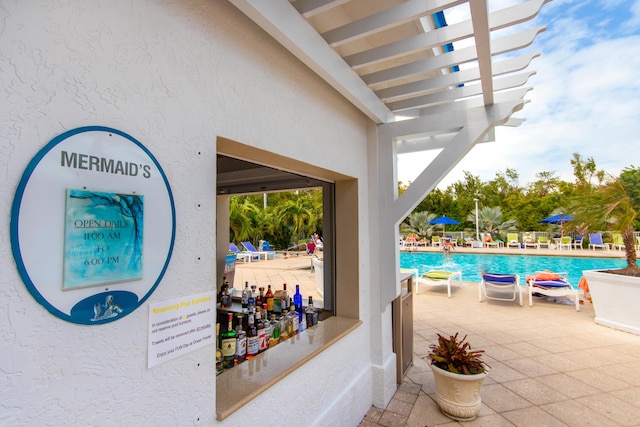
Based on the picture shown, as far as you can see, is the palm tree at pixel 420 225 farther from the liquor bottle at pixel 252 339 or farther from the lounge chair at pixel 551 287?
the liquor bottle at pixel 252 339

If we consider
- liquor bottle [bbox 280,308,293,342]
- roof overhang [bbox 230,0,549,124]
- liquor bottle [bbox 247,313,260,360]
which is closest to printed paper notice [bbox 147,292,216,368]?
liquor bottle [bbox 247,313,260,360]

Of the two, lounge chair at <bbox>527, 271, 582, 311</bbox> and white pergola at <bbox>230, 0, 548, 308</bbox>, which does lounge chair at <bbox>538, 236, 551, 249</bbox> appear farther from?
white pergola at <bbox>230, 0, 548, 308</bbox>

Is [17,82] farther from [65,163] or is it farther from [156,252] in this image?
[156,252]

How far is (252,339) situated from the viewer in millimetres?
1878

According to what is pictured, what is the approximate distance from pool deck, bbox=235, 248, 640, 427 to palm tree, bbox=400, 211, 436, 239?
1656 cm

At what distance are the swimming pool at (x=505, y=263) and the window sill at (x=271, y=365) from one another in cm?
888

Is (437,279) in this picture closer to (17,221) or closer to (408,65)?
(408,65)

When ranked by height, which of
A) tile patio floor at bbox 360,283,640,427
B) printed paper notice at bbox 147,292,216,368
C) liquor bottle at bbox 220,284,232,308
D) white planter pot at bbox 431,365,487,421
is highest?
printed paper notice at bbox 147,292,216,368

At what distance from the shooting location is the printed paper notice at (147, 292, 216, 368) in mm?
1026

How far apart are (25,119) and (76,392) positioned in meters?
0.76

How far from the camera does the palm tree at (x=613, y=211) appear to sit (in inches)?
185

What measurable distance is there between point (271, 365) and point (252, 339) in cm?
22

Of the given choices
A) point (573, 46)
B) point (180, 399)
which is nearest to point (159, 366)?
point (180, 399)

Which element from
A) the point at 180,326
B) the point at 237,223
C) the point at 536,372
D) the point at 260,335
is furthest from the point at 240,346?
the point at 237,223
